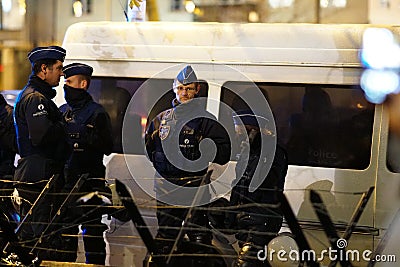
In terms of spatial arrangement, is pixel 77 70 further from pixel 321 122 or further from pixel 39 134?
pixel 321 122

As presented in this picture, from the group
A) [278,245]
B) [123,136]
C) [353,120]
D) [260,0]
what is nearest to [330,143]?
[353,120]

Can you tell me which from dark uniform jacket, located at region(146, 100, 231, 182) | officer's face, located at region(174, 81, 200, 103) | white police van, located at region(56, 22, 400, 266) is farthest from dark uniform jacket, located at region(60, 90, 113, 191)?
officer's face, located at region(174, 81, 200, 103)

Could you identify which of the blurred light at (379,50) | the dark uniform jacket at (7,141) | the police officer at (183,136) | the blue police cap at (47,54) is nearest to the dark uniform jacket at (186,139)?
the police officer at (183,136)

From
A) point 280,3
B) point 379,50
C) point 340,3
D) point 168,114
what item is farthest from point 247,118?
point 280,3

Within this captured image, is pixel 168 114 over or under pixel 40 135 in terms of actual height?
over

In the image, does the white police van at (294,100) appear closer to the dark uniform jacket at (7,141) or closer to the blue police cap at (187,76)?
the blue police cap at (187,76)

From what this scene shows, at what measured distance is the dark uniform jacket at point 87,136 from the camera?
6.76 meters

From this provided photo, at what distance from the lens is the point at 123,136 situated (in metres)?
7.17

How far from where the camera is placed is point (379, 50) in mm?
6430

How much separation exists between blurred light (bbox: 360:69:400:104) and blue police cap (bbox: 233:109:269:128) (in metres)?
0.89

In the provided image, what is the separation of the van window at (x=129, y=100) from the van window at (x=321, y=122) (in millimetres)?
726

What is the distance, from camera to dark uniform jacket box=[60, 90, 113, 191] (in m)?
6.76

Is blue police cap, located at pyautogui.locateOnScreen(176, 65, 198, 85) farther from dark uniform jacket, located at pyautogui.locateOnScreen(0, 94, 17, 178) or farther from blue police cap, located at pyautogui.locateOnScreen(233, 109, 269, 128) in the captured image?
dark uniform jacket, located at pyautogui.locateOnScreen(0, 94, 17, 178)

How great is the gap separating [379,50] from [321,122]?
79 centimetres
